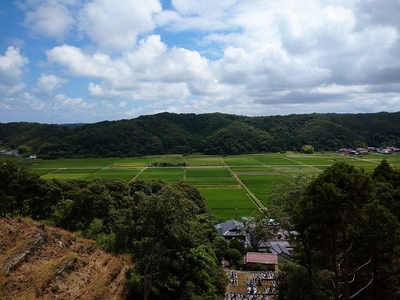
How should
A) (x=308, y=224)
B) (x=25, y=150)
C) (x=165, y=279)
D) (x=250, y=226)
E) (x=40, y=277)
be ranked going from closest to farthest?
(x=40, y=277)
(x=308, y=224)
(x=165, y=279)
(x=250, y=226)
(x=25, y=150)

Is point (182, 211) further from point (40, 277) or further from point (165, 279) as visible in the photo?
point (40, 277)

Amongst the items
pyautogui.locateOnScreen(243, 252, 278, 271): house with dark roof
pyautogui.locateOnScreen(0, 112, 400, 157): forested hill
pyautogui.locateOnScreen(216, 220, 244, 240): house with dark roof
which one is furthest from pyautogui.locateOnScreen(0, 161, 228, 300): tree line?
pyautogui.locateOnScreen(0, 112, 400, 157): forested hill

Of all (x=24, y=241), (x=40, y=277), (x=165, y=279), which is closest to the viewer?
(x=40, y=277)

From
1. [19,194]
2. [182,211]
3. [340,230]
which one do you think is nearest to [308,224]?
[340,230]

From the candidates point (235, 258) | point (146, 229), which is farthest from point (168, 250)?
point (235, 258)

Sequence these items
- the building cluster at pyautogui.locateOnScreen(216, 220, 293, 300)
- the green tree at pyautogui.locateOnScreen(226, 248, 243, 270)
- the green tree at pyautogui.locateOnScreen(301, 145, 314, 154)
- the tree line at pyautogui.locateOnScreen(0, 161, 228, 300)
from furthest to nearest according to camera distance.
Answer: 1. the green tree at pyautogui.locateOnScreen(301, 145, 314, 154)
2. the green tree at pyautogui.locateOnScreen(226, 248, 243, 270)
3. the building cluster at pyautogui.locateOnScreen(216, 220, 293, 300)
4. the tree line at pyautogui.locateOnScreen(0, 161, 228, 300)

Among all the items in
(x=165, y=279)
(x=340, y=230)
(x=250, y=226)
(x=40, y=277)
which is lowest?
(x=250, y=226)

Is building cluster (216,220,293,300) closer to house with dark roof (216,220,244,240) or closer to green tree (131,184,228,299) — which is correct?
house with dark roof (216,220,244,240)
